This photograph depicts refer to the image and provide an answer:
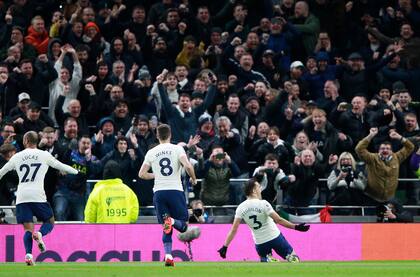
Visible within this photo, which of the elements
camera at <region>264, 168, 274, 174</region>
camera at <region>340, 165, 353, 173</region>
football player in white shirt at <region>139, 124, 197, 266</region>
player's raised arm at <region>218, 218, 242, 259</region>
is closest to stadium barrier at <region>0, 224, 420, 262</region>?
camera at <region>264, 168, 274, 174</region>

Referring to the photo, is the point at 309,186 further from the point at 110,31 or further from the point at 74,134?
the point at 110,31

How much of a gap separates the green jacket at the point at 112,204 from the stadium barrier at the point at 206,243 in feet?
0.64

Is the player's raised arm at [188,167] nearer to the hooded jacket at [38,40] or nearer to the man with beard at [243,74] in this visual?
the man with beard at [243,74]

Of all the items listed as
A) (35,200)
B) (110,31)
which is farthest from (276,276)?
(110,31)

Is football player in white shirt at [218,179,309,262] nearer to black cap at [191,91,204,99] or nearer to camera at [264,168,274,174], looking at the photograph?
camera at [264,168,274,174]

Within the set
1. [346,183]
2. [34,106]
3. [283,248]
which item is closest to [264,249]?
[283,248]

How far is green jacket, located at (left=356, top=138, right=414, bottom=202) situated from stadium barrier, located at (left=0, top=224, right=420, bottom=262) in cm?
120

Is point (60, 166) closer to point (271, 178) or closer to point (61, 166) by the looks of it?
point (61, 166)

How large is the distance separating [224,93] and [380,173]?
12.8ft

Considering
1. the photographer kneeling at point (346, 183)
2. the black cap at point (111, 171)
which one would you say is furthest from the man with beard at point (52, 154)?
the photographer kneeling at point (346, 183)

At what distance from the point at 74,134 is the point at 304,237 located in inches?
189

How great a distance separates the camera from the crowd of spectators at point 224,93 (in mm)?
24125

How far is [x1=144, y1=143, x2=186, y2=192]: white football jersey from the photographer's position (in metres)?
19.1

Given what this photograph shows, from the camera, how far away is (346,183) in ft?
80.1
